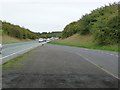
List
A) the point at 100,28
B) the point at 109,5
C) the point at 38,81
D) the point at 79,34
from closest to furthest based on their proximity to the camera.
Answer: the point at 38,81 < the point at 100,28 < the point at 109,5 < the point at 79,34

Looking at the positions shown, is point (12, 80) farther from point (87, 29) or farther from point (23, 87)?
point (87, 29)

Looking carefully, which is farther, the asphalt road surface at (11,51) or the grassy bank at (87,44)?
the grassy bank at (87,44)

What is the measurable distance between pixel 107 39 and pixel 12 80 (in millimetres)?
45897

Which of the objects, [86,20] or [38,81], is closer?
[38,81]

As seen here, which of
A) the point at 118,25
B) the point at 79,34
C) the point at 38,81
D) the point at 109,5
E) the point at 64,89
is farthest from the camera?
the point at 79,34

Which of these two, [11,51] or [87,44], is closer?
[11,51]

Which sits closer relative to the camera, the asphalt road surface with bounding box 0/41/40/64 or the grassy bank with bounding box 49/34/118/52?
the asphalt road surface with bounding box 0/41/40/64

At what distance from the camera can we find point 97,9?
3349 inches

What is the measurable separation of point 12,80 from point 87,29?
232 feet

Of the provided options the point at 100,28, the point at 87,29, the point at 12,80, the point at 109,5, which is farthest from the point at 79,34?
the point at 12,80

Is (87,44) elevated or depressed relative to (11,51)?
depressed

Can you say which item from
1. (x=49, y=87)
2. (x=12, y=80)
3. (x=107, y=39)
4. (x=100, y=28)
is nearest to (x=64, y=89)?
(x=49, y=87)

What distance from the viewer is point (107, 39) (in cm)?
5847

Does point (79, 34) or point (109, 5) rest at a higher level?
point (109, 5)
